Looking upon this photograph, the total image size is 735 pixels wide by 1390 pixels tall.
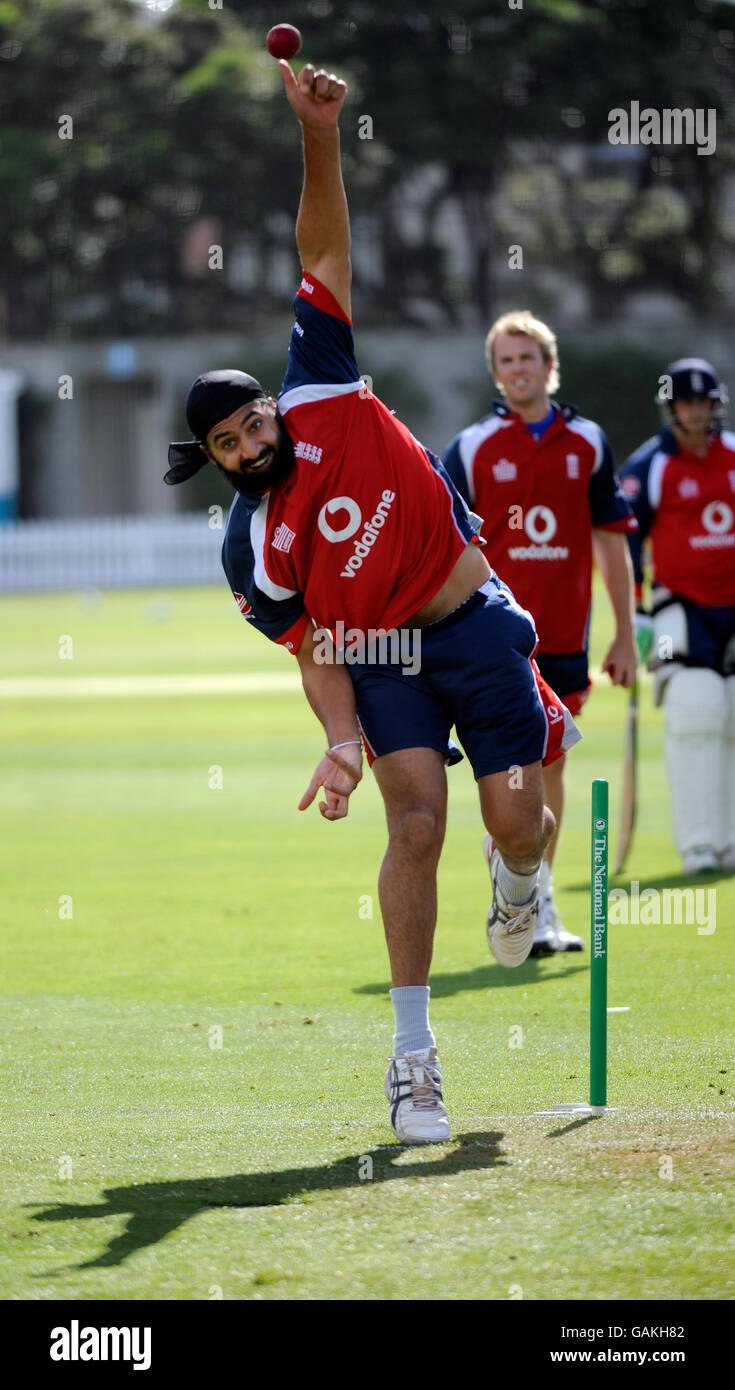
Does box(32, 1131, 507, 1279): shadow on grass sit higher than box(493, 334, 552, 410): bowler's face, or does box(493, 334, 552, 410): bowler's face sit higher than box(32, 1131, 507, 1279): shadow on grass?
box(493, 334, 552, 410): bowler's face

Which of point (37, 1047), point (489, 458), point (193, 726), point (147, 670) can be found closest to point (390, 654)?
point (37, 1047)

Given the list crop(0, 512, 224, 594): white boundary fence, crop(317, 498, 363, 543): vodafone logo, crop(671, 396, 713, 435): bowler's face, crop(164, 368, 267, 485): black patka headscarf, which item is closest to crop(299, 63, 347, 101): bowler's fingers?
crop(164, 368, 267, 485): black patka headscarf

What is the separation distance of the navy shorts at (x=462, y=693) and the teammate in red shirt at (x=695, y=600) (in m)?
4.50

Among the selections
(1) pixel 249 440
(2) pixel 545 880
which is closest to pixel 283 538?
(1) pixel 249 440

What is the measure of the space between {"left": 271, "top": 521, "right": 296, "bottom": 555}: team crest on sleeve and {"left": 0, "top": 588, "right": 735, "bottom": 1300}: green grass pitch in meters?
1.55

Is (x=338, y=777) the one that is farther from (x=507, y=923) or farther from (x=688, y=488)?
(x=688, y=488)

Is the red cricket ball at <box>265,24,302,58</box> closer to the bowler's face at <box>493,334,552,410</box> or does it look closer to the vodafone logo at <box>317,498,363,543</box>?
the vodafone logo at <box>317,498,363,543</box>

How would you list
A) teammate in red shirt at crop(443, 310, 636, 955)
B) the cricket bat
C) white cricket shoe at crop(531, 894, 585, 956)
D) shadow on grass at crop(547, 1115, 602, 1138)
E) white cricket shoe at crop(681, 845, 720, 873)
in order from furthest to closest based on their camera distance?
the cricket bat, white cricket shoe at crop(681, 845, 720, 873), teammate in red shirt at crop(443, 310, 636, 955), white cricket shoe at crop(531, 894, 585, 956), shadow on grass at crop(547, 1115, 602, 1138)

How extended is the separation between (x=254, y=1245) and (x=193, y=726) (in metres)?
14.6

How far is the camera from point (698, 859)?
10391mm

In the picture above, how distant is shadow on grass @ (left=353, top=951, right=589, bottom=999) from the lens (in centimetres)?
767

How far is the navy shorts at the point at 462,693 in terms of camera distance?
230 inches

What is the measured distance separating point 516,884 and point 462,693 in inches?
25.6

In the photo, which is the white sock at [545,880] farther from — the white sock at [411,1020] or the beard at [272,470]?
the beard at [272,470]
